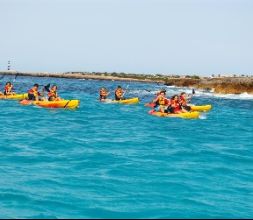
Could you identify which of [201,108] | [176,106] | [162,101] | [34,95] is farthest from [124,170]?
[201,108]

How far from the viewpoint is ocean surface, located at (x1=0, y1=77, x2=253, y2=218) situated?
10.2 metres

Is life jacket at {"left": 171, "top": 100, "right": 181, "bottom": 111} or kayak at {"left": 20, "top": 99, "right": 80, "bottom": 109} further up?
life jacket at {"left": 171, "top": 100, "right": 181, "bottom": 111}

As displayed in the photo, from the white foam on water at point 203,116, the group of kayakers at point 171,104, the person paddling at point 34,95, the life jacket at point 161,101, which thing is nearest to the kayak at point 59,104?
the person paddling at point 34,95

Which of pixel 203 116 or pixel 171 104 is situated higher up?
pixel 171 104

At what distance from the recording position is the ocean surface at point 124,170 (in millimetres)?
10227

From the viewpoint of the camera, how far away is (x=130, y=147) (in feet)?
57.0

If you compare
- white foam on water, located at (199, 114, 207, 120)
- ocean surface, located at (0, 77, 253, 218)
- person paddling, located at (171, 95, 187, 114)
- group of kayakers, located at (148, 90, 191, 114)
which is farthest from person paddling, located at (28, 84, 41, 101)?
white foam on water, located at (199, 114, 207, 120)

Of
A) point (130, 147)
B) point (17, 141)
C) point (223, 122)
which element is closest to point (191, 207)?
point (130, 147)

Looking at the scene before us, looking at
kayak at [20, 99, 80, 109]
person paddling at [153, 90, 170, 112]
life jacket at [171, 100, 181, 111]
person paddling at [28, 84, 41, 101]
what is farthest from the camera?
person paddling at [28, 84, 41, 101]

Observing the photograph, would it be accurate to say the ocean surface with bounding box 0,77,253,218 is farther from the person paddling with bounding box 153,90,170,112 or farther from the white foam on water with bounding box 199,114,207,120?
the white foam on water with bounding box 199,114,207,120

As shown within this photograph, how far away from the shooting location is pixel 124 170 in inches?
527

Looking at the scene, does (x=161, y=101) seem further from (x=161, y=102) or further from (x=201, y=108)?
(x=201, y=108)

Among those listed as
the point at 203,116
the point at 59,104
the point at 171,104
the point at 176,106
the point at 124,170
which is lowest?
the point at 124,170

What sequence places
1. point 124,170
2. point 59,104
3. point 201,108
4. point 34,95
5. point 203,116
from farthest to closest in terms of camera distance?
point 201,108, point 34,95, point 59,104, point 203,116, point 124,170
